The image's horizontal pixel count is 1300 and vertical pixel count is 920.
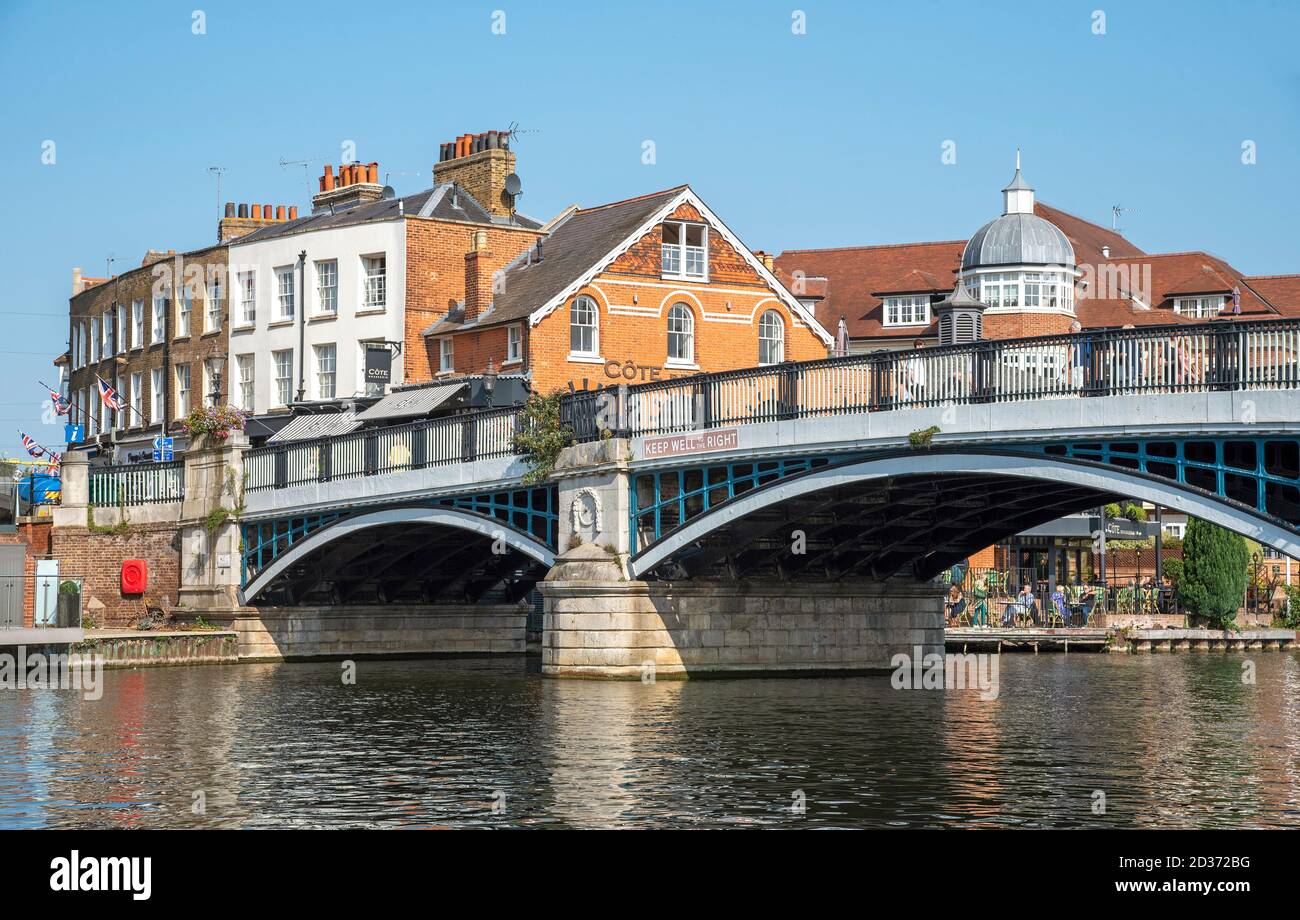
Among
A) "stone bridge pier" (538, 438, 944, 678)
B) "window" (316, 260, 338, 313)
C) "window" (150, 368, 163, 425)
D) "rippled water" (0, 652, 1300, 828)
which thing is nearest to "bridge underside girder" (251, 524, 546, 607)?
"rippled water" (0, 652, 1300, 828)

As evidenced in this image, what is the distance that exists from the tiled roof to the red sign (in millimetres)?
16938

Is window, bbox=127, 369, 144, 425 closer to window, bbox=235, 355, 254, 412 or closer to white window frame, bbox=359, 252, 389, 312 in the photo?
window, bbox=235, 355, 254, 412

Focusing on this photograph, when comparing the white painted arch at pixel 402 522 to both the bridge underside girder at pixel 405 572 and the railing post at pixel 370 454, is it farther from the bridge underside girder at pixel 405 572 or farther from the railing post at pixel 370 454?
the railing post at pixel 370 454

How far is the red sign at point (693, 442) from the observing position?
36.8 m

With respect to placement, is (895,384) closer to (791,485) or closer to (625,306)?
(791,485)

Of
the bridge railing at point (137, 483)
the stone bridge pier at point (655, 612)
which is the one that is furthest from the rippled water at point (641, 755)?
the bridge railing at point (137, 483)

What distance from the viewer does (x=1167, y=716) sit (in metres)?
35.6

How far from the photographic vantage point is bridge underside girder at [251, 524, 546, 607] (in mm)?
50344

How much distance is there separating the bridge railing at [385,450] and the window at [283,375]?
11282 millimetres

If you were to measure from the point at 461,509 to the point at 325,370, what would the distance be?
20.5 m

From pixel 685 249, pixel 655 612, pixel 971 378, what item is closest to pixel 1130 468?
pixel 971 378

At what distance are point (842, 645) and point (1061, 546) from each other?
126 ft

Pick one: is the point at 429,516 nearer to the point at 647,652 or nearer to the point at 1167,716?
the point at 647,652

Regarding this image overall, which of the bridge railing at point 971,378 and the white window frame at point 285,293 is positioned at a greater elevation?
the white window frame at point 285,293
